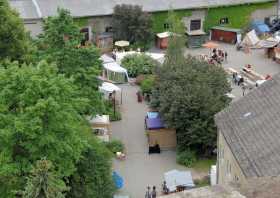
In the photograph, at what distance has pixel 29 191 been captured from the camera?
59.4ft

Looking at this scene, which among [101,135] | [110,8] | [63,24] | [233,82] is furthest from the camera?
[110,8]

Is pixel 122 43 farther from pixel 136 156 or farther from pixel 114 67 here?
pixel 136 156

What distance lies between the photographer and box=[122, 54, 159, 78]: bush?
47094 mm

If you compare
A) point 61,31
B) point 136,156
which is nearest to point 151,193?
point 136,156

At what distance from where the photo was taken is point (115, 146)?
118 feet

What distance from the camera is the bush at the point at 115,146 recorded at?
3569 centimetres

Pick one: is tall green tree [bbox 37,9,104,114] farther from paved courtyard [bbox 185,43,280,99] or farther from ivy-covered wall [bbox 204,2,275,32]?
ivy-covered wall [bbox 204,2,275,32]

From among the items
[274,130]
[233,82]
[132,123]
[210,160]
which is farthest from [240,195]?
[233,82]

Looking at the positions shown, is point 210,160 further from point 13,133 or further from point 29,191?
point 29,191

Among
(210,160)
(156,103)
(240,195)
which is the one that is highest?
(240,195)

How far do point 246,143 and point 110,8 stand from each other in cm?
3303

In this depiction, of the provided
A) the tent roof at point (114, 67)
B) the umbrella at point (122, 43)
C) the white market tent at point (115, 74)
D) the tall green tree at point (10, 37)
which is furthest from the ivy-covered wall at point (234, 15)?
the tall green tree at point (10, 37)

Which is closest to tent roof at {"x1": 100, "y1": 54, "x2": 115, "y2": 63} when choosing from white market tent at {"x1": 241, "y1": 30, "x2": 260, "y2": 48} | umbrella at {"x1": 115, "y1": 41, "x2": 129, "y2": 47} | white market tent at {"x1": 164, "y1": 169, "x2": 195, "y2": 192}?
umbrella at {"x1": 115, "y1": 41, "x2": 129, "y2": 47}

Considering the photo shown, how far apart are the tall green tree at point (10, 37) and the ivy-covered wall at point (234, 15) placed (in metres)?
25.1
